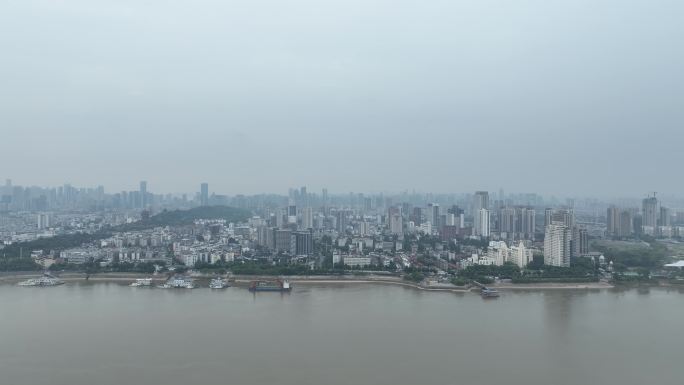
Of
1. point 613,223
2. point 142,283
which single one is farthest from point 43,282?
point 613,223

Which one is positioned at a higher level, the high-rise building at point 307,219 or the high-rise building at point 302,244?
the high-rise building at point 307,219

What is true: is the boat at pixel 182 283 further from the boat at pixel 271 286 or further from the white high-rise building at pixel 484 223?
the white high-rise building at pixel 484 223

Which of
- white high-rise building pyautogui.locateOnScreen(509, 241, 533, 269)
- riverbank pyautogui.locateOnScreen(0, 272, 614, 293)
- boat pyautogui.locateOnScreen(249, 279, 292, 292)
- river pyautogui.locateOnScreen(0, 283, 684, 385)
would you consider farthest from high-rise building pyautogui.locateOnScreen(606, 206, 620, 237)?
boat pyautogui.locateOnScreen(249, 279, 292, 292)

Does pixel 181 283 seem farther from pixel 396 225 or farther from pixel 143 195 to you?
pixel 143 195

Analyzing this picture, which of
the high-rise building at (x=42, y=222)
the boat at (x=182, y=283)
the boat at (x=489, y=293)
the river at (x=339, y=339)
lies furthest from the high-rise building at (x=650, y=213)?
the high-rise building at (x=42, y=222)

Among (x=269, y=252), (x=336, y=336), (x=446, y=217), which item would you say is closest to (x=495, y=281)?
(x=336, y=336)

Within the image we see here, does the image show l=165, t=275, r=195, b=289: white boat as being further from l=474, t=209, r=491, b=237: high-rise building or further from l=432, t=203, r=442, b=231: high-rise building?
l=432, t=203, r=442, b=231: high-rise building

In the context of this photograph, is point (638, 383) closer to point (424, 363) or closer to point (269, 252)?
point (424, 363)
